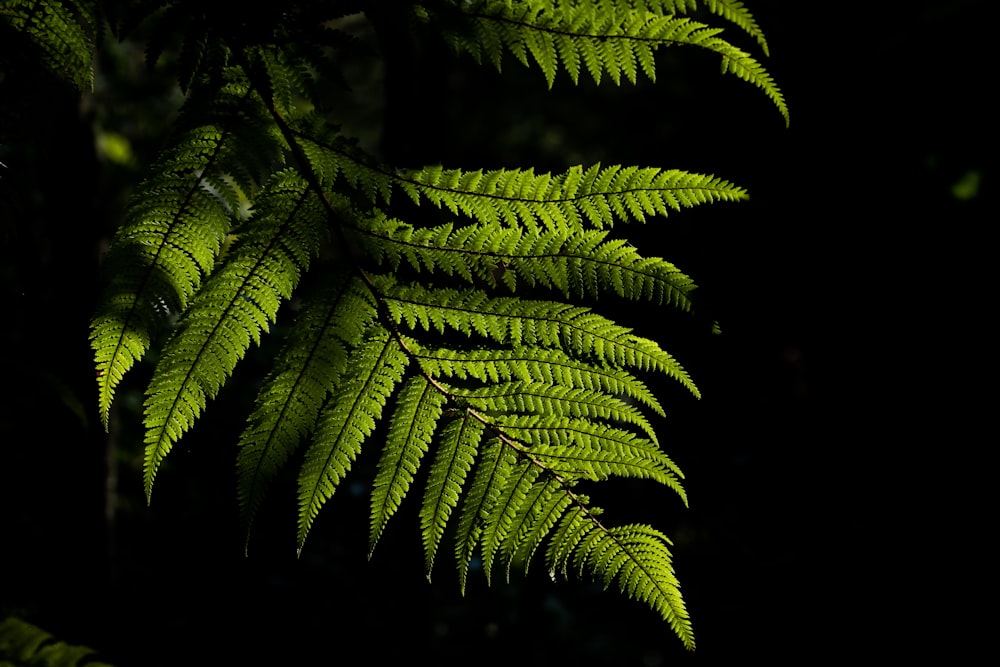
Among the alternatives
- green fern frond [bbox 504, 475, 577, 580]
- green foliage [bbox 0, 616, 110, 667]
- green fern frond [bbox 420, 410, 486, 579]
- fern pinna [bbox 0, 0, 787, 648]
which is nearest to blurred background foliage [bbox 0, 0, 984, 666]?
green foliage [bbox 0, 616, 110, 667]

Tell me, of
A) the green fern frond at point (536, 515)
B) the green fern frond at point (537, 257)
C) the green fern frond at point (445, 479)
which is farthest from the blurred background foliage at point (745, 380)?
the green fern frond at point (536, 515)

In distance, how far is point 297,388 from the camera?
3.19 ft

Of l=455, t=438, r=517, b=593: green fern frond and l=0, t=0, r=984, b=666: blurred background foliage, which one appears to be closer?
l=455, t=438, r=517, b=593: green fern frond

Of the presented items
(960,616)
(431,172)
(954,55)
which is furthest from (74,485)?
(954,55)

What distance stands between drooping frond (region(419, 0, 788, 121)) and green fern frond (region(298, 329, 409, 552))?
0.50 meters

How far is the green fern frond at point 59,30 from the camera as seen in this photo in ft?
3.13

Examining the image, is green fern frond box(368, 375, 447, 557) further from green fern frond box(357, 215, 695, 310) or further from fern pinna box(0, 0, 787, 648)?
green fern frond box(357, 215, 695, 310)

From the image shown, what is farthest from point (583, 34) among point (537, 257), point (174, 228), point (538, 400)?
point (174, 228)

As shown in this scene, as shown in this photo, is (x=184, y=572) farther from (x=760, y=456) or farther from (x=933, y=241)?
(x=933, y=241)

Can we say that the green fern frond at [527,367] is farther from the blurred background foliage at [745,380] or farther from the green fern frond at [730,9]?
the blurred background foliage at [745,380]

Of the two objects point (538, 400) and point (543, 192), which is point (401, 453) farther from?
point (543, 192)

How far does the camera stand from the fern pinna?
3.15 ft

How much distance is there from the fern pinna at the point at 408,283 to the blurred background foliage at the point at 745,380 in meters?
1.30

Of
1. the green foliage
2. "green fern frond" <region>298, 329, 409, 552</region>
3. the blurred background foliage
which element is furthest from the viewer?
the blurred background foliage
